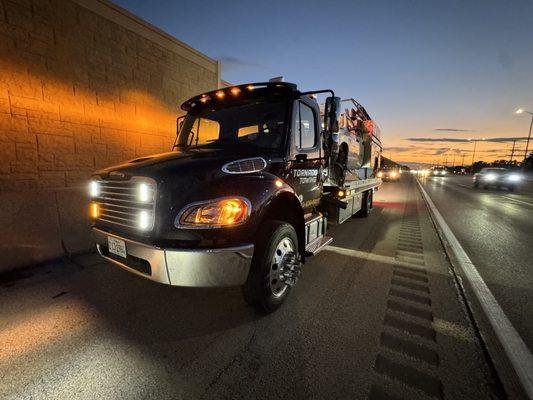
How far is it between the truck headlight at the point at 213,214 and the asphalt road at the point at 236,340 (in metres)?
1.15

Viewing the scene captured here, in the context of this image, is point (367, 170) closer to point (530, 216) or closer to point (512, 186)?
point (530, 216)

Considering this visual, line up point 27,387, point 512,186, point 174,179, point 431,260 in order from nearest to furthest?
point 27,387, point 174,179, point 431,260, point 512,186

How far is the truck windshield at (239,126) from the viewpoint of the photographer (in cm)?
360

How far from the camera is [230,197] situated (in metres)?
2.60

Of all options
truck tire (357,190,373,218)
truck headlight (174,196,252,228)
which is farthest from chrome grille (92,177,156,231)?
truck tire (357,190,373,218)

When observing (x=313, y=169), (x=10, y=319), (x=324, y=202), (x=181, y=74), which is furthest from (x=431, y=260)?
(x=181, y=74)

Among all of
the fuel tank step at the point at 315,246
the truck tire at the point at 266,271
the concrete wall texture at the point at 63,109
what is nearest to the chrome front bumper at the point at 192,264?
the truck tire at the point at 266,271

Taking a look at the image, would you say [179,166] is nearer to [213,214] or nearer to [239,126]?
[213,214]

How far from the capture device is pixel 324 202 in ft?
17.3

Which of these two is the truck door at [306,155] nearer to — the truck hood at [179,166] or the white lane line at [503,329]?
the truck hood at [179,166]

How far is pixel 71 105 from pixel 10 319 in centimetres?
431

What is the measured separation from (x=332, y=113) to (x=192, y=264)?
108 inches

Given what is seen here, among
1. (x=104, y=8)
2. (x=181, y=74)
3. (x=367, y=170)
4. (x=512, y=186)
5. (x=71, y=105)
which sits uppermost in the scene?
(x=104, y=8)

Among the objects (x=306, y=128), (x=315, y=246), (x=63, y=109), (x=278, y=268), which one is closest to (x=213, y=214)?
(x=278, y=268)
